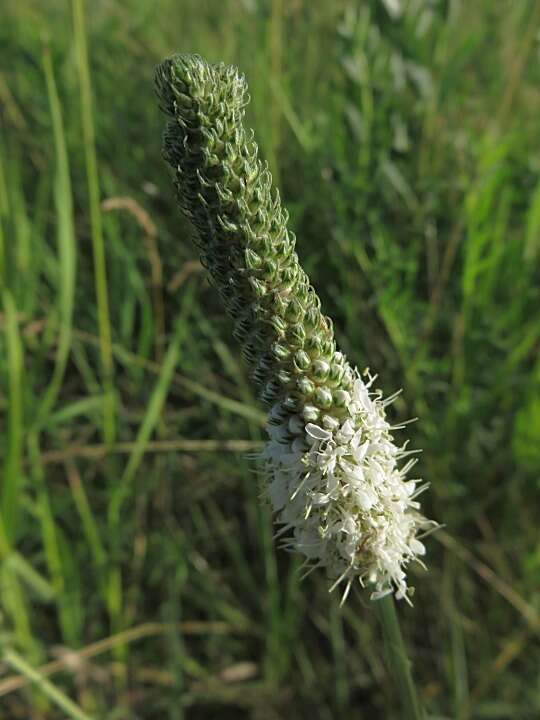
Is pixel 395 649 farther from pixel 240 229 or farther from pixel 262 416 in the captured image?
pixel 262 416

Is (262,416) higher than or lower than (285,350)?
lower

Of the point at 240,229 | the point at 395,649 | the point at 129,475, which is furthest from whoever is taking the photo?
the point at 129,475

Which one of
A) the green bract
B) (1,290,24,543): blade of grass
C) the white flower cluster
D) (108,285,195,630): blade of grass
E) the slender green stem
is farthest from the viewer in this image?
(108,285,195,630): blade of grass

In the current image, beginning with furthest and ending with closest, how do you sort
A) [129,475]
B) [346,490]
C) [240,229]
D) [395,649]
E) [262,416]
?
[129,475]
[262,416]
[395,649]
[346,490]
[240,229]

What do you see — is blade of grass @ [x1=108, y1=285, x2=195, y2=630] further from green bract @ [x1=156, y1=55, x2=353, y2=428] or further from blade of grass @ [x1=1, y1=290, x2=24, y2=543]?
green bract @ [x1=156, y1=55, x2=353, y2=428]

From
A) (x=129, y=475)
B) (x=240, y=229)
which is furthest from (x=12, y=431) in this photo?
(x=240, y=229)

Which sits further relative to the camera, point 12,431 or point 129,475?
point 129,475

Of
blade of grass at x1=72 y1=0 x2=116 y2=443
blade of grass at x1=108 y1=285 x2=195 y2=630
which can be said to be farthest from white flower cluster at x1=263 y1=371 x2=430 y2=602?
blade of grass at x1=72 y1=0 x2=116 y2=443

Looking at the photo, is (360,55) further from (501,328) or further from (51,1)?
(51,1)
